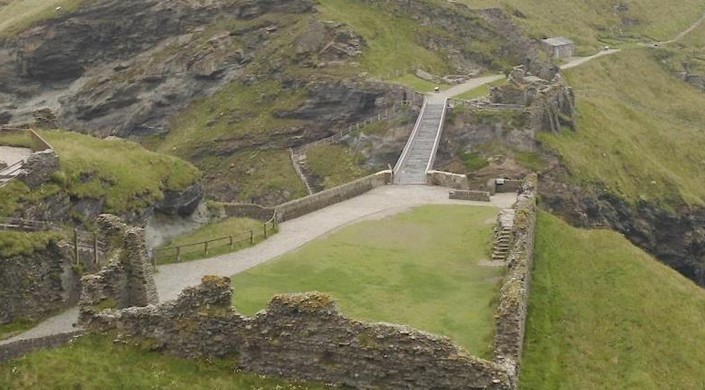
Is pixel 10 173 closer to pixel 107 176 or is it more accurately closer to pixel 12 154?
pixel 107 176

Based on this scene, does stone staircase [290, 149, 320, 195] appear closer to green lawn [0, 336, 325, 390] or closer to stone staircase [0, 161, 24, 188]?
stone staircase [0, 161, 24, 188]

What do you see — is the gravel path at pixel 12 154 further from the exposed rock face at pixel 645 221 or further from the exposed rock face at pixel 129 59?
the exposed rock face at pixel 129 59

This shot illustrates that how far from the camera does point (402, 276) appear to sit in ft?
115

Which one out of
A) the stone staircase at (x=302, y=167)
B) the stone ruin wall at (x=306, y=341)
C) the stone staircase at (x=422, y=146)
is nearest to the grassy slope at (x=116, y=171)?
the stone ruin wall at (x=306, y=341)

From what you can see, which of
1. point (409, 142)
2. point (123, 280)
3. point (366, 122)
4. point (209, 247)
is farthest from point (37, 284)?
point (366, 122)

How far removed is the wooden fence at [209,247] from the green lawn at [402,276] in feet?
11.4

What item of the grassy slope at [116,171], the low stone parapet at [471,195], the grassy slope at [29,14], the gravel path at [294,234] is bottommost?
the grassy slope at [29,14]

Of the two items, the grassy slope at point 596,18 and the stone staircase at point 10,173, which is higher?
the stone staircase at point 10,173

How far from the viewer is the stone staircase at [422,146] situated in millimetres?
63019

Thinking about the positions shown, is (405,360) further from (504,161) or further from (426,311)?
(504,161)

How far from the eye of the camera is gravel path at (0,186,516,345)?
107 ft

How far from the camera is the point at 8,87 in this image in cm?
12275

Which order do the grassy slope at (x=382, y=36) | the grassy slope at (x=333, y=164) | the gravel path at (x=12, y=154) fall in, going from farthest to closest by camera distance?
the grassy slope at (x=382, y=36)
the grassy slope at (x=333, y=164)
the gravel path at (x=12, y=154)

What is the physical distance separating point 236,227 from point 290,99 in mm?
53537
